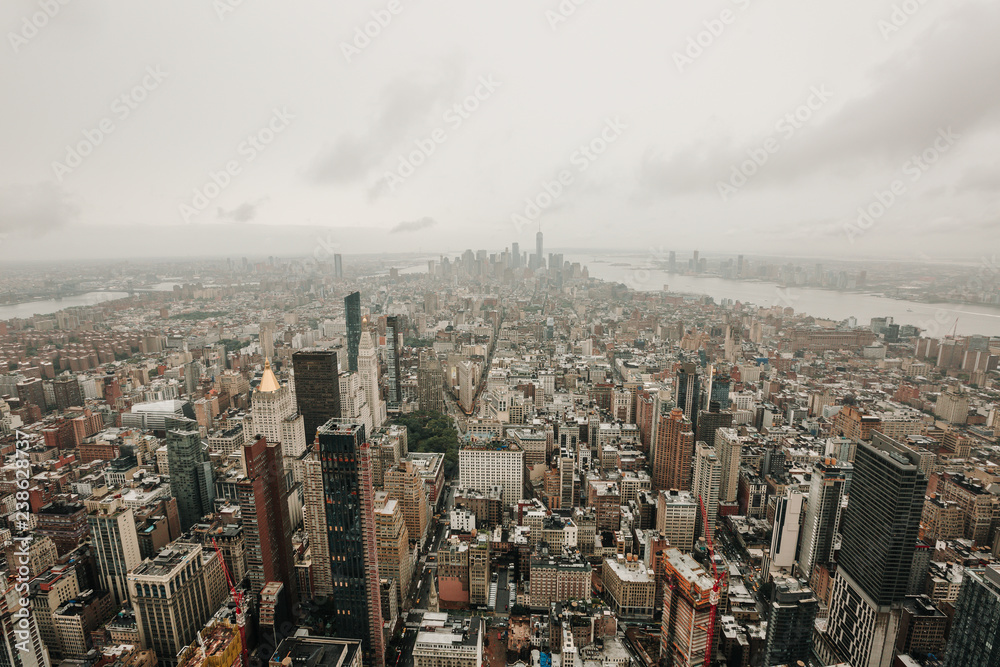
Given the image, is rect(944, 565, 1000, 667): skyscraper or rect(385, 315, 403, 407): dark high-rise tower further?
rect(385, 315, 403, 407): dark high-rise tower

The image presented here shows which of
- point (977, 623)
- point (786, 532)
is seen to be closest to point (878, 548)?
point (977, 623)

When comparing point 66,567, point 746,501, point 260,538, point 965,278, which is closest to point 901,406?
point 965,278

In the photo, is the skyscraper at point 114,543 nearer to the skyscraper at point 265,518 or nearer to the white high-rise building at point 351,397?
the skyscraper at point 265,518

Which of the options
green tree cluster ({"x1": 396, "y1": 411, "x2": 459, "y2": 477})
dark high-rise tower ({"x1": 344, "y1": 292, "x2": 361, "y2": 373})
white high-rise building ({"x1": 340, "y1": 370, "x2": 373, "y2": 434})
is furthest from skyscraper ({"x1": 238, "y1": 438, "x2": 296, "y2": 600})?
dark high-rise tower ({"x1": 344, "y1": 292, "x2": 361, "y2": 373})

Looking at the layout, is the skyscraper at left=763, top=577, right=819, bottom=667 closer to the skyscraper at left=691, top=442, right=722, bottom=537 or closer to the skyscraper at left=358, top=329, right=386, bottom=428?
the skyscraper at left=691, top=442, right=722, bottom=537

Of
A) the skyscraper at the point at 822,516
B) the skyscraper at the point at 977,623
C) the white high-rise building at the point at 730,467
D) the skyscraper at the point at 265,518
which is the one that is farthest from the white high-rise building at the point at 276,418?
the skyscraper at the point at 977,623

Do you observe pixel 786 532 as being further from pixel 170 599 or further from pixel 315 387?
pixel 315 387
